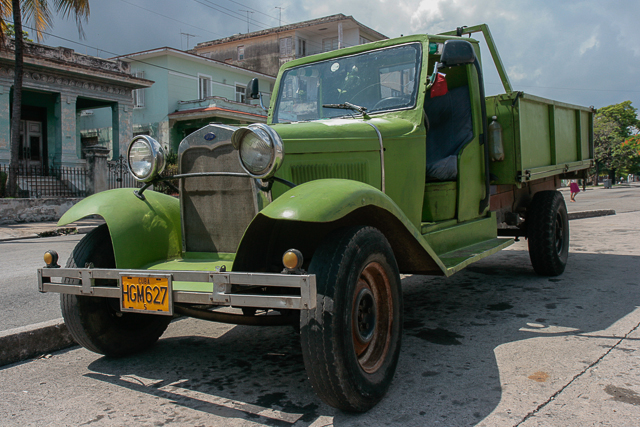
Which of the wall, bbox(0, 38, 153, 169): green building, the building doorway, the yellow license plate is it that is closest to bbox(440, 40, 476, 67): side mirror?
the yellow license plate

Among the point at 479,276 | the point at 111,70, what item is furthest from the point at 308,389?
the point at 111,70

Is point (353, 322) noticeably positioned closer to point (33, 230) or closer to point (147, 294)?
point (147, 294)

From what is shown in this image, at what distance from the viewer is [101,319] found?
3.36 metres

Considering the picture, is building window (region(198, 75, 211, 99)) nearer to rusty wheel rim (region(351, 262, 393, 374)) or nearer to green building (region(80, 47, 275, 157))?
green building (region(80, 47, 275, 157))

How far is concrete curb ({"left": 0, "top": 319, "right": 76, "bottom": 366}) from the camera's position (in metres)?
3.52

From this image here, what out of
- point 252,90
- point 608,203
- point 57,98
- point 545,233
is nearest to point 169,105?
point 57,98

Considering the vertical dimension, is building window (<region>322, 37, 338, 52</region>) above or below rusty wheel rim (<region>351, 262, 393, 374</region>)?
above

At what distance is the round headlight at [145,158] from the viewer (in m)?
3.47

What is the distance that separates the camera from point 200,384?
3.09 meters

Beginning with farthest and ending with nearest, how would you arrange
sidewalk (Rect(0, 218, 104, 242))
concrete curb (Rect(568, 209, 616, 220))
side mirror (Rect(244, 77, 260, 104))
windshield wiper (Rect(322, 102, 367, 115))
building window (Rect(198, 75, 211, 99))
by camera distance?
building window (Rect(198, 75, 211, 99))
concrete curb (Rect(568, 209, 616, 220))
sidewalk (Rect(0, 218, 104, 242))
side mirror (Rect(244, 77, 260, 104))
windshield wiper (Rect(322, 102, 367, 115))

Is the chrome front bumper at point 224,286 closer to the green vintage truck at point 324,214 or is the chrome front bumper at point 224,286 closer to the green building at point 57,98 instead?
the green vintage truck at point 324,214

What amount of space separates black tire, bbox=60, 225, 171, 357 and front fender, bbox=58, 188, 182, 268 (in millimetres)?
217

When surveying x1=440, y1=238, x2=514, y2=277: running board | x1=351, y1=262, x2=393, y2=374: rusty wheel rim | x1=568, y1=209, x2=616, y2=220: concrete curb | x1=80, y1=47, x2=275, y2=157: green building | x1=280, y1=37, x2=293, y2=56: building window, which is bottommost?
x1=351, y1=262, x2=393, y2=374: rusty wheel rim

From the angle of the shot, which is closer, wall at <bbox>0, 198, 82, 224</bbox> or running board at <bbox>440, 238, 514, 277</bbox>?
running board at <bbox>440, 238, 514, 277</bbox>
